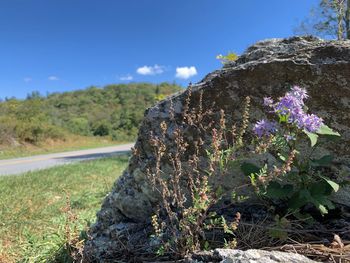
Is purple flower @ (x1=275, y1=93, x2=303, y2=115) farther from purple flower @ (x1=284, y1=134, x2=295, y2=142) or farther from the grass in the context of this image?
the grass

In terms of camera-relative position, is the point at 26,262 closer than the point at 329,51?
No

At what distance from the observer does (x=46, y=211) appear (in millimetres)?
5117

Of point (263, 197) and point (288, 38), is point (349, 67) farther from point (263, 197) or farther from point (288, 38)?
point (263, 197)

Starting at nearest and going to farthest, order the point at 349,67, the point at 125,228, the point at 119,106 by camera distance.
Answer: the point at 349,67 → the point at 125,228 → the point at 119,106

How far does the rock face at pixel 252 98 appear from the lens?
2.42m

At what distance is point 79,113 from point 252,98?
4953cm

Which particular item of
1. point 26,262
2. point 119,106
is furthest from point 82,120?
point 26,262

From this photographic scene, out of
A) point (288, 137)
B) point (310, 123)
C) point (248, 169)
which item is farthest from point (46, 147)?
point (310, 123)

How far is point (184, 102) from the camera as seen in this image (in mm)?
2650

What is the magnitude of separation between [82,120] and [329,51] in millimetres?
41119

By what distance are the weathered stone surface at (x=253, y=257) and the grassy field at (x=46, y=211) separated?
0.90 metres

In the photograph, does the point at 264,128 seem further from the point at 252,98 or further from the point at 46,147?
the point at 46,147

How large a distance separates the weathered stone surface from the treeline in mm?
2365

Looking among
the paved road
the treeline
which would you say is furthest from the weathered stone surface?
the paved road
